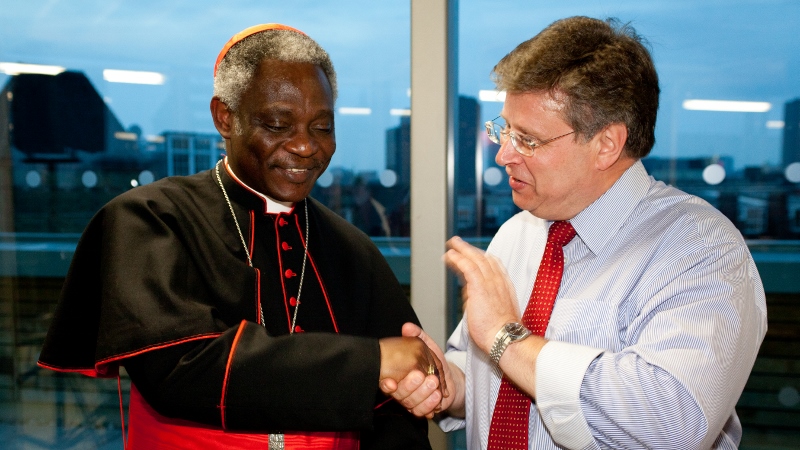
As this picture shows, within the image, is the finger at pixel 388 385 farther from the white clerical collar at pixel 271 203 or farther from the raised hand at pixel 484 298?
the white clerical collar at pixel 271 203

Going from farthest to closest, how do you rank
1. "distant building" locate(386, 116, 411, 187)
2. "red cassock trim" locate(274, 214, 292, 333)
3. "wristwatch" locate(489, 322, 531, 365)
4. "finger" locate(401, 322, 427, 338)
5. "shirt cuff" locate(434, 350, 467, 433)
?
"distant building" locate(386, 116, 411, 187)
"shirt cuff" locate(434, 350, 467, 433)
"finger" locate(401, 322, 427, 338)
"red cassock trim" locate(274, 214, 292, 333)
"wristwatch" locate(489, 322, 531, 365)

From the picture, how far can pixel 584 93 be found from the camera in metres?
1.53

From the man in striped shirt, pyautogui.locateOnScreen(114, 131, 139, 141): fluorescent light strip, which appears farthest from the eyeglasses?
pyautogui.locateOnScreen(114, 131, 139, 141): fluorescent light strip

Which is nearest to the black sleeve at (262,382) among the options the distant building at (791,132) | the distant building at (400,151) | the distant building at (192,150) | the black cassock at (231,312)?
the black cassock at (231,312)

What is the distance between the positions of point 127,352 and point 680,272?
43.8 inches

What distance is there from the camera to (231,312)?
4.98 ft

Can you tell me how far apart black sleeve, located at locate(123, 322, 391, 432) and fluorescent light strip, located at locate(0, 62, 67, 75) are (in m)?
2.30

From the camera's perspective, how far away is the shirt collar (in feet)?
5.18

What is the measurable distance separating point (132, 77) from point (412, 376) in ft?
7.38

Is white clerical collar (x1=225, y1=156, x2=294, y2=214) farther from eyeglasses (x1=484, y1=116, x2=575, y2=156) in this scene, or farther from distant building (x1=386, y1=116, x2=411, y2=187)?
distant building (x1=386, y1=116, x2=411, y2=187)

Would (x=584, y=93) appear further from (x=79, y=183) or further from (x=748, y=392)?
(x=79, y=183)

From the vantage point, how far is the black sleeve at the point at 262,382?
1.34 m

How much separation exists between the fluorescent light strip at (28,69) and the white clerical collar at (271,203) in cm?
190

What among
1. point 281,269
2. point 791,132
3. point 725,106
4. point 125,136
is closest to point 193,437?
point 281,269
